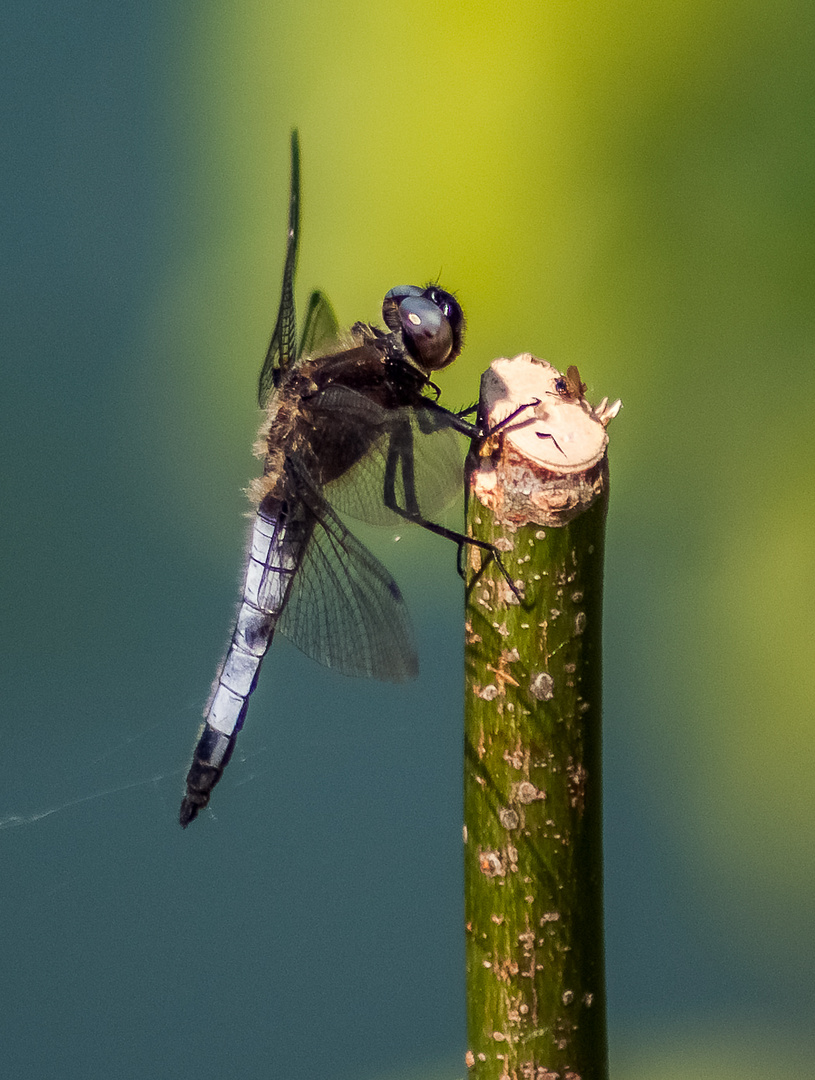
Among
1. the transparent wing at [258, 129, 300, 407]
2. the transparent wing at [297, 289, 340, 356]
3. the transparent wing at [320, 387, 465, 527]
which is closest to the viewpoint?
the transparent wing at [320, 387, 465, 527]

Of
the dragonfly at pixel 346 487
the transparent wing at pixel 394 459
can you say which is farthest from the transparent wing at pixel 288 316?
the transparent wing at pixel 394 459

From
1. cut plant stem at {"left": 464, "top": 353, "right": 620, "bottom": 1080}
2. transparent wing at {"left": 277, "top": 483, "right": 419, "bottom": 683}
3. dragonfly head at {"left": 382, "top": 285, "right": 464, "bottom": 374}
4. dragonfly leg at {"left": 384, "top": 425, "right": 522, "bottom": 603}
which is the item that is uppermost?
dragonfly head at {"left": 382, "top": 285, "right": 464, "bottom": 374}

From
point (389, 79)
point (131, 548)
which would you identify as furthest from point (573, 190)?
point (131, 548)

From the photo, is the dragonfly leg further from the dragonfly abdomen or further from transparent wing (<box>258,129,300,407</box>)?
transparent wing (<box>258,129,300,407</box>)

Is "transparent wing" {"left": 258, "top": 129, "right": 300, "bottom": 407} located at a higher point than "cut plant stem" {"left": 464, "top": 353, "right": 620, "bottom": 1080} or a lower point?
higher

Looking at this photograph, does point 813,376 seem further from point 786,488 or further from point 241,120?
point 241,120

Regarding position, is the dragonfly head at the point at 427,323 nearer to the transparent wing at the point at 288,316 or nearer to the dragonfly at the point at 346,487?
the dragonfly at the point at 346,487

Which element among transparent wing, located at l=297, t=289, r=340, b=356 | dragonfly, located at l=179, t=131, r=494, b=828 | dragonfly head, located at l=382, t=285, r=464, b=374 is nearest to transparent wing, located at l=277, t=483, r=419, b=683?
dragonfly, located at l=179, t=131, r=494, b=828

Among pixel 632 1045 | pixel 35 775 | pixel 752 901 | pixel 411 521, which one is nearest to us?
pixel 411 521
